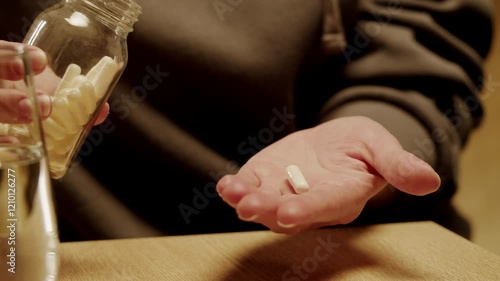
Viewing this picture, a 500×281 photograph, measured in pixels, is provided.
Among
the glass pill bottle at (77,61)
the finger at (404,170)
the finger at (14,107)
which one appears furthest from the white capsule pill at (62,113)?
the finger at (404,170)

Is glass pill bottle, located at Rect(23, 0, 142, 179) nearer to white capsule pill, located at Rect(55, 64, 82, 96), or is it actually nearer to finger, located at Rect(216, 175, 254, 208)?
white capsule pill, located at Rect(55, 64, 82, 96)

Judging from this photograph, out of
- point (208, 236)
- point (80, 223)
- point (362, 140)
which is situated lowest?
point (80, 223)

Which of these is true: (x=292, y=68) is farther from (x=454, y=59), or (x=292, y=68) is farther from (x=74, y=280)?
(x=74, y=280)

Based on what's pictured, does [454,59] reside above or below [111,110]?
above

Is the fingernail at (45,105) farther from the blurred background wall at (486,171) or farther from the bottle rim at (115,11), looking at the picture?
the blurred background wall at (486,171)

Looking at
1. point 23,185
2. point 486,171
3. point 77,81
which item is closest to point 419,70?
point 77,81

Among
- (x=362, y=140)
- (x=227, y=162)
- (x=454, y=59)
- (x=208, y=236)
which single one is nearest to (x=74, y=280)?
(x=208, y=236)

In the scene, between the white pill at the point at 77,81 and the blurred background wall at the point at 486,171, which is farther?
the blurred background wall at the point at 486,171

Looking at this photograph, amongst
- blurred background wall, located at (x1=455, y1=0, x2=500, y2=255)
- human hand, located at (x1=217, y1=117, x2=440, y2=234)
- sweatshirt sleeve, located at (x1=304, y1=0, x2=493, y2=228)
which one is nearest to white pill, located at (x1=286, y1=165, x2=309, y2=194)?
human hand, located at (x1=217, y1=117, x2=440, y2=234)
